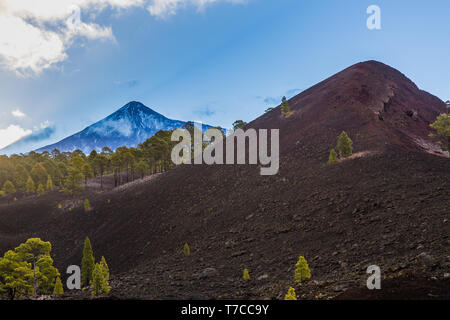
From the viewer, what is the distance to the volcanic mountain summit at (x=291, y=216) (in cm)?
1828

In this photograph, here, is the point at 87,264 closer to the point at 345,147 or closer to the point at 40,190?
the point at 345,147

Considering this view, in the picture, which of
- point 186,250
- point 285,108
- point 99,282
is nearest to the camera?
point 99,282

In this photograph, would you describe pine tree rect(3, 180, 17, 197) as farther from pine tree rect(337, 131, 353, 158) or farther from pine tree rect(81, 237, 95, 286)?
pine tree rect(337, 131, 353, 158)

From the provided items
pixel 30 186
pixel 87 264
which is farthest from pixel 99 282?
pixel 30 186

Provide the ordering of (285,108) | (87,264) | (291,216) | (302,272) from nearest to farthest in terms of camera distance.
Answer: (302,272) → (291,216) → (87,264) → (285,108)

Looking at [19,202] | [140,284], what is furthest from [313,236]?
[19,202]

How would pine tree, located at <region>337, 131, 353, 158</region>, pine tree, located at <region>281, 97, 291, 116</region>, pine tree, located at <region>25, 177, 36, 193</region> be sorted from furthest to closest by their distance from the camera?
pine tree, located at <region>281, 97, 291, 116</region>
pine tree, located at <region>25, 177, 36, 193</region>
pine tree, located at <region>337, 131, 353, 158</region>

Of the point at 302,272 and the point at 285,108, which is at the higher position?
the point at 285,108

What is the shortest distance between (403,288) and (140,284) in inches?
790

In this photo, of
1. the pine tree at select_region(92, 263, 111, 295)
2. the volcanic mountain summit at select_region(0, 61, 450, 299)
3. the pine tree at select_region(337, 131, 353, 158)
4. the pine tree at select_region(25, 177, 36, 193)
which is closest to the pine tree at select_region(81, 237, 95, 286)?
the volcanic mountain summit at select_region(0, 61, 450, 299)

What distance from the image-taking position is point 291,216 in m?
28.9

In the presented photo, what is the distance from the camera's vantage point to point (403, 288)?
11164mm

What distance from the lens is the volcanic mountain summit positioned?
18.3 meters

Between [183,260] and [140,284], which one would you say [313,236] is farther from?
[140,284]
